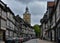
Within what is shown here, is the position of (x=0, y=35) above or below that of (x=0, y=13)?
below

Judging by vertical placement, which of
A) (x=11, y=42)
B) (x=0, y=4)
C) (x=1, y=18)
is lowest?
(x=11, y=42)

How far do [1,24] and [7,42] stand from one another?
24.1 meters

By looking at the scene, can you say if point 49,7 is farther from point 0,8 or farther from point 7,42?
point 7,42

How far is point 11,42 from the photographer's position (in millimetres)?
35812

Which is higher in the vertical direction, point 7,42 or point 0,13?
point 0,13

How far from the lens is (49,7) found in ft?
224

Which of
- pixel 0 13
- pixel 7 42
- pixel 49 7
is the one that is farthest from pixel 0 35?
pixel 7 42

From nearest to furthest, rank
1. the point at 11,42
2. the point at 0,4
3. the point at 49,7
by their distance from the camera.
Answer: the point at 11,42 < the point at 0,4 < the point at 49,7

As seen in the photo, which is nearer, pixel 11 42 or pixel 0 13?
pixel 11 42

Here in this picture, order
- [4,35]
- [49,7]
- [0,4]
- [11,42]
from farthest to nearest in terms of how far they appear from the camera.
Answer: [49,7] < [4,35] < [0,4] < [11,42]

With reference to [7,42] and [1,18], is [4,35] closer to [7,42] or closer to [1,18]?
[1,18]

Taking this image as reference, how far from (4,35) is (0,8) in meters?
9.42

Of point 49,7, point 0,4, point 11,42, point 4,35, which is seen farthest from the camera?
point 49,7

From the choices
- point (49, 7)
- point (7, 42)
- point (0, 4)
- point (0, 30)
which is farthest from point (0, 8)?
point (7, 42)
